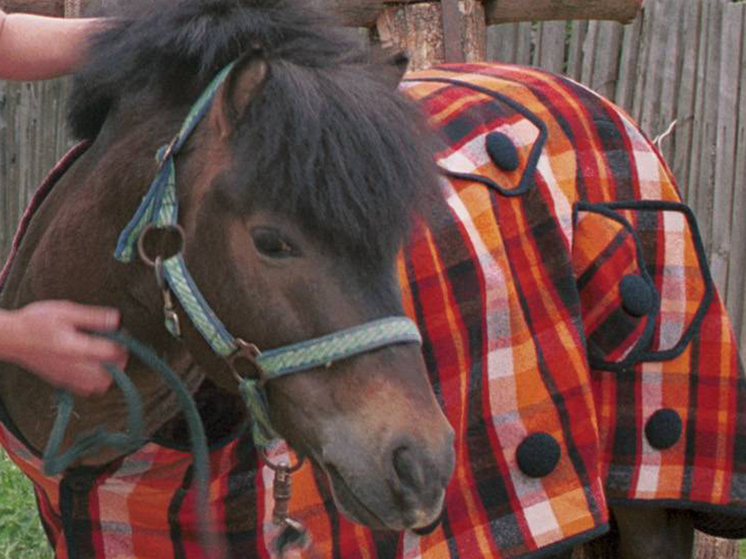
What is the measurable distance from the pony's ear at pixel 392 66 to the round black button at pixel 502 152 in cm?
54

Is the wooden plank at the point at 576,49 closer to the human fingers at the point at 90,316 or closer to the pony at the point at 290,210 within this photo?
the pony at the point at 290,210

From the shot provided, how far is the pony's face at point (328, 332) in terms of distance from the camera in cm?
171

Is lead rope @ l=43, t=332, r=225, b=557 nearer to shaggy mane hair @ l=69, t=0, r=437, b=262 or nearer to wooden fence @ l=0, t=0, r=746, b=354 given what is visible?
shaggy mane hair @ l=69, t=0, r=437, b=262

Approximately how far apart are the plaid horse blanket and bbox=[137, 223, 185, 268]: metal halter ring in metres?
0.39

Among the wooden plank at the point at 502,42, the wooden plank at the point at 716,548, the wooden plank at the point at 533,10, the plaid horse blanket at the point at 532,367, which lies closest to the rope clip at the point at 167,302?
the plaid horse blanket at the point at 532,367

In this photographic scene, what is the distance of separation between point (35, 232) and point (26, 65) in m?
0.30

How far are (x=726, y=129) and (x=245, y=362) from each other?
394cm

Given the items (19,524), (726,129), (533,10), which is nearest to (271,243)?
(533,10)

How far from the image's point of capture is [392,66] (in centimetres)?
203

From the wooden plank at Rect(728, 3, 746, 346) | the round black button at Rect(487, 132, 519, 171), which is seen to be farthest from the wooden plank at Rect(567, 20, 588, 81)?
the round black button at Rect(487, 132, 519, 171)

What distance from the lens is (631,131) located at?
2828 millimetres

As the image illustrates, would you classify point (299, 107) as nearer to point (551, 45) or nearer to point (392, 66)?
point (392, 66)

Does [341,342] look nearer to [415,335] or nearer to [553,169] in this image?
[415,335]

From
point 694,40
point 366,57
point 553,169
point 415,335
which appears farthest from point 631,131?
point 694,40
